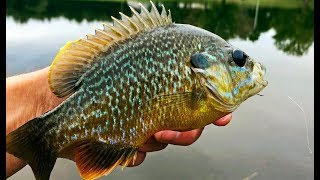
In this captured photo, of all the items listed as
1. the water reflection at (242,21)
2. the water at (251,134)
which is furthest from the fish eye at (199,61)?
the water reflection at (242,21)

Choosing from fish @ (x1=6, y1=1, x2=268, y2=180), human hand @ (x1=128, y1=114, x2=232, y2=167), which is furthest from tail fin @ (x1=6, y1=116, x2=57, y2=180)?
human hand @ (x1=128, y1=114, x2=232, y2=167)

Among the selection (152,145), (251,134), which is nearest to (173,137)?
(152,145)

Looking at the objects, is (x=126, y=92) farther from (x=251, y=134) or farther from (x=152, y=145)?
(x=251, y=134)

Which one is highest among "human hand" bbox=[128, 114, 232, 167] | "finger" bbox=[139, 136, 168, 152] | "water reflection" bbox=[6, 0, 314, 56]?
"human hand" bbox=[128, 114, 232, 167]

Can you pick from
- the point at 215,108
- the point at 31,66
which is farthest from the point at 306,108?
the point at 215,108

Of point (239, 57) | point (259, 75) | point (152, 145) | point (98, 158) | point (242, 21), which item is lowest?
point (242, 21)

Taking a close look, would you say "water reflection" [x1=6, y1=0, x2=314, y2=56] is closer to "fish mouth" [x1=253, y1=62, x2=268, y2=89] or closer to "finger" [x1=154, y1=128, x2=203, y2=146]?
"finger" [x1=154, y1=128, x2=203, y2=146]
